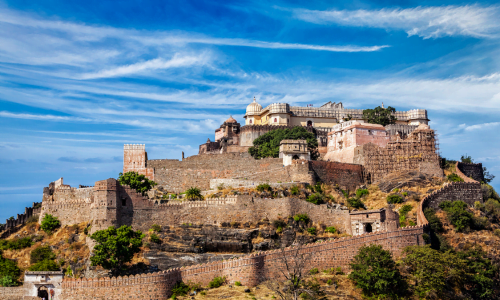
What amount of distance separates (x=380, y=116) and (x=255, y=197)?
103ft

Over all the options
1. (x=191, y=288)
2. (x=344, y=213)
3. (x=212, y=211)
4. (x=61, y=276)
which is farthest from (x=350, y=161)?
(x=61, y=276)

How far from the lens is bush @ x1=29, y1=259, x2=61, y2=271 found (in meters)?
48.3

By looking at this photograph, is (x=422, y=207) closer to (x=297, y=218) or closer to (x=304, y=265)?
(x=297, y=218)

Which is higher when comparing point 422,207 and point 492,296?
point 422,207

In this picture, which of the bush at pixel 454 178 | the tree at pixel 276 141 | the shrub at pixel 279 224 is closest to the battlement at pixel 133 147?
Result: the tree at pixel 276 141

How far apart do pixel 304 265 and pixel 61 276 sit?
61.8 ft

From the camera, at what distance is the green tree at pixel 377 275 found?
4541 cm

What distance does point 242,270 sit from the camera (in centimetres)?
4450

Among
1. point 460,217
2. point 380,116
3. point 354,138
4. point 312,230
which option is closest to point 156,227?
point 312,230

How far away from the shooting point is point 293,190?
197 feet

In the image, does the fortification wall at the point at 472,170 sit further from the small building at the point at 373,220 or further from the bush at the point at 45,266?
the bush at the point at 45,266

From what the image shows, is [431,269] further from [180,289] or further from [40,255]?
[40,255]

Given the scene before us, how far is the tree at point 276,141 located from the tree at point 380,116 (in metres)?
8.49

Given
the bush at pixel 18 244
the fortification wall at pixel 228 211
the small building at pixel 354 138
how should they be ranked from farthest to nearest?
the small building at pixel 354 138
the bush at pixel 18 244
the fortification wall at pixel 228 211
